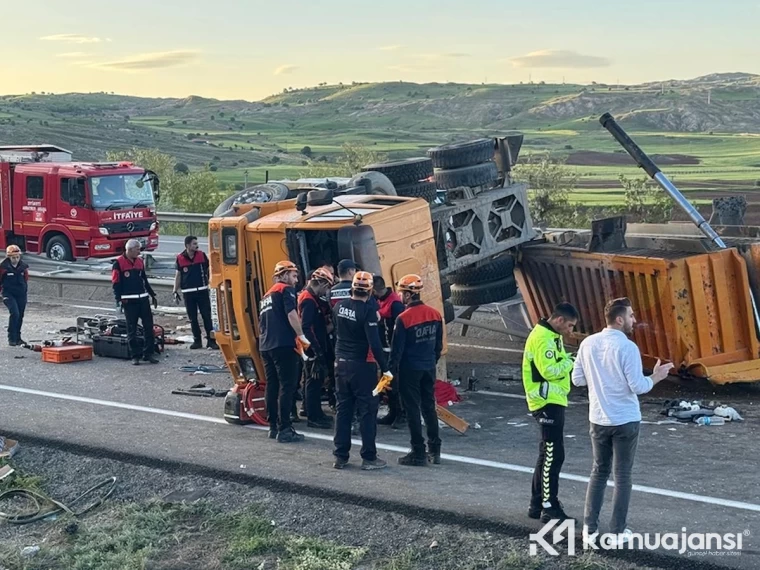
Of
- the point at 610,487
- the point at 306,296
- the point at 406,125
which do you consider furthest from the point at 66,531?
the point at 406,125

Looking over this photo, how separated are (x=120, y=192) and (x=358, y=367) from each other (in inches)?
653

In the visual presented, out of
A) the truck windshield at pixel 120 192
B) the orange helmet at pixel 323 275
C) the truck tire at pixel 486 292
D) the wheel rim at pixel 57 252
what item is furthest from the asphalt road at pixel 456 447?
the wheel rim at pixel 57 252

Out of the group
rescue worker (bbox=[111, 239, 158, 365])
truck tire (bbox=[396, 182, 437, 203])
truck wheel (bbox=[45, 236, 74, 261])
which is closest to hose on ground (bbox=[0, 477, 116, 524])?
rescue worker (bbox=[111, 239, 158, 365])

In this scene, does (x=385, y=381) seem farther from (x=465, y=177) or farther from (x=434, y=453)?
(x=465, y=177)

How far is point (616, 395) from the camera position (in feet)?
21.5

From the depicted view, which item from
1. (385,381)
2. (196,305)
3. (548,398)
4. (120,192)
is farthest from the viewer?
(120,192)

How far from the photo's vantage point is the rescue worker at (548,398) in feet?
23.3

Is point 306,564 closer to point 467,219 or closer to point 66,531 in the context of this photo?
point 66,531

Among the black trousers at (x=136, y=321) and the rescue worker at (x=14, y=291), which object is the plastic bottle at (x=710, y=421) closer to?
the black trousers at (x=136, y=321)

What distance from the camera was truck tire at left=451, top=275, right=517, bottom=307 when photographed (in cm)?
1341

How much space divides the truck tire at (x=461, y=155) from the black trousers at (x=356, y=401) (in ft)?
15.6

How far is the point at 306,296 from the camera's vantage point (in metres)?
9.79

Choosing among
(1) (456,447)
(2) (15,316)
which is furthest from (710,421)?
(2) (15,316)

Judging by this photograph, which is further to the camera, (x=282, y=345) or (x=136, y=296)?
(x=136, y=296)
